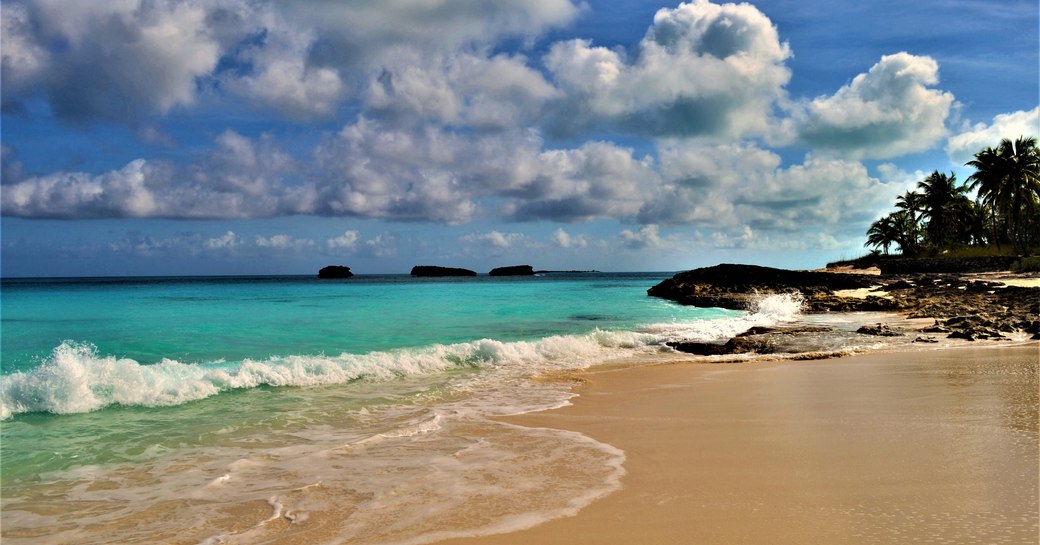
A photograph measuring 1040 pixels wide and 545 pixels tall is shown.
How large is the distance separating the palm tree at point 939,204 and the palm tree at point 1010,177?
1134 centimetres

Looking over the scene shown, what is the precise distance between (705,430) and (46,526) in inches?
268

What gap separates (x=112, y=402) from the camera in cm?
1027

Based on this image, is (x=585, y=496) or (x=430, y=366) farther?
(x=430, y=366)

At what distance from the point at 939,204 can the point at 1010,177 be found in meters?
14.9

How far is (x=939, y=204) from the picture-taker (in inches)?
2598

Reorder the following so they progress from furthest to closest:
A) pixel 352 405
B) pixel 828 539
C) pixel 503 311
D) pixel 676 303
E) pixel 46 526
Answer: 1. pixel 676 303
2. pixel 503 311
3. pixel 352 405
4. pixel 46 526
5. pixel 828 539

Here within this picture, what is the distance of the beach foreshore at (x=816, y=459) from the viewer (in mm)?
4227

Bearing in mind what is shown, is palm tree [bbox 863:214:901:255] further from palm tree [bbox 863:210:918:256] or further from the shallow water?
the shallow water

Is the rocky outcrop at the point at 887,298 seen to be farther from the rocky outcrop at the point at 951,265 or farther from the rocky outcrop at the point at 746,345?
the rocky outcrop at the point at 951,265

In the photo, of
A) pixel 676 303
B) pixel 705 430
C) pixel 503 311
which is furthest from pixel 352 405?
pixel 676 303

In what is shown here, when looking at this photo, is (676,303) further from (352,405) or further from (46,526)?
(46,526)

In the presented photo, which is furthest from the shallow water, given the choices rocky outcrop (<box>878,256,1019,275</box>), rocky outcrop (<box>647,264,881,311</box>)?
rocky outcrop (<box>878,256,1019,275</box>)

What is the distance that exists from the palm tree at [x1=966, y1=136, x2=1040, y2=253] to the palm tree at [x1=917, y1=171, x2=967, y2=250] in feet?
37.2

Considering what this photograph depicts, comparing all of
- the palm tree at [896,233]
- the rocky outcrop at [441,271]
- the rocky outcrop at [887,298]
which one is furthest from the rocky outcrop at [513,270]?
the rocky outcrop at [887,298]
